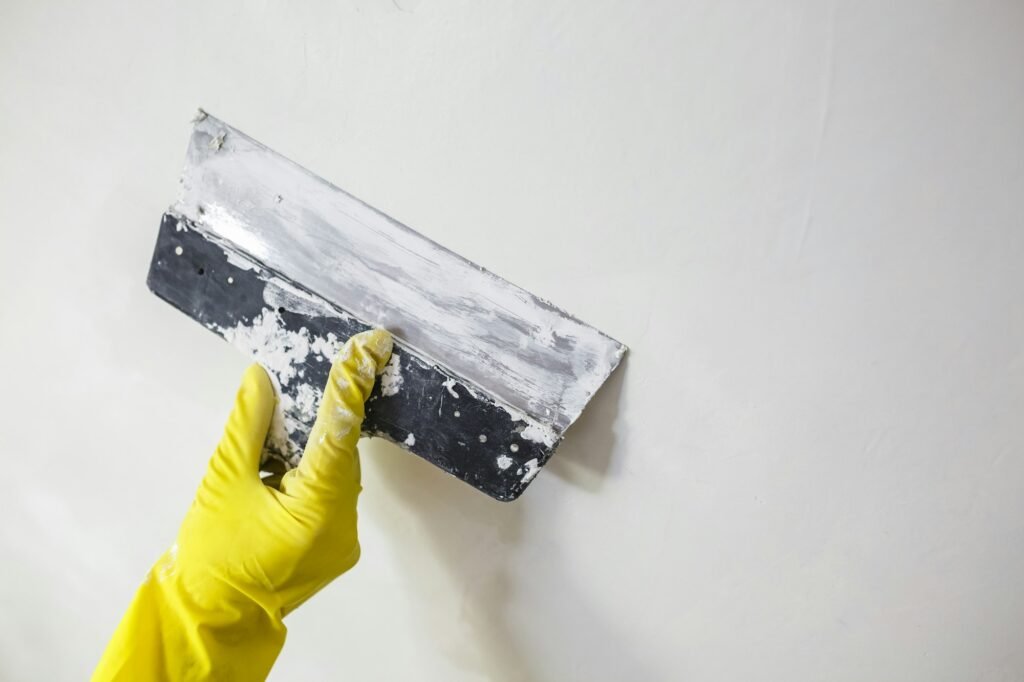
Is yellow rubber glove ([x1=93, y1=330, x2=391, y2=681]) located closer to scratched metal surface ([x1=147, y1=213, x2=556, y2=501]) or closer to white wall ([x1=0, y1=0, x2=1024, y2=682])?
scratched metal surface ([x1=147, y1=213, x2=556, y2=501])

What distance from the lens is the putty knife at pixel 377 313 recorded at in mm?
936

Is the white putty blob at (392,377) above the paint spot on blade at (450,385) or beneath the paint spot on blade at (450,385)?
beneath

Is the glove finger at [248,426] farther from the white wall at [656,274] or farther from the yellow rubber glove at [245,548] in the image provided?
the white wall at [656,274]

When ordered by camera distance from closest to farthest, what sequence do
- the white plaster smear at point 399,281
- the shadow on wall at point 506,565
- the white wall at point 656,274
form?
the white wall at point 656,274 < the white plaster smear at point 399,281 < the shadow on wall at point 506,565

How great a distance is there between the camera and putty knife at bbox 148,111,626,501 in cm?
94

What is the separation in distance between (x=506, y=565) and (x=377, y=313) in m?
0.47

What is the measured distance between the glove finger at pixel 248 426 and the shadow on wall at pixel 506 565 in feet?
0.66

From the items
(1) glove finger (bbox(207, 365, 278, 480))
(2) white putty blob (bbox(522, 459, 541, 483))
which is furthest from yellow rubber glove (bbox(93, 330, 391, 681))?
(2) white putty blob (bbox(522, 459, 541, 483))

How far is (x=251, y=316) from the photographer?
992mm

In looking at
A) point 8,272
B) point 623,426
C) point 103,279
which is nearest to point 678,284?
point 623,426

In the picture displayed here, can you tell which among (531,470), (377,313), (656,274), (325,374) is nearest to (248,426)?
(325,374)

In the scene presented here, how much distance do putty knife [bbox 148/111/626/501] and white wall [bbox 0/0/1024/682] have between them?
1.6 inches

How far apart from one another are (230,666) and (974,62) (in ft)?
4.17

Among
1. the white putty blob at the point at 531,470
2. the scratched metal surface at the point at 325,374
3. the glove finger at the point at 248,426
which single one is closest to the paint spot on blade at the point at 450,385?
the scratched metal surface at the point at 325,374
